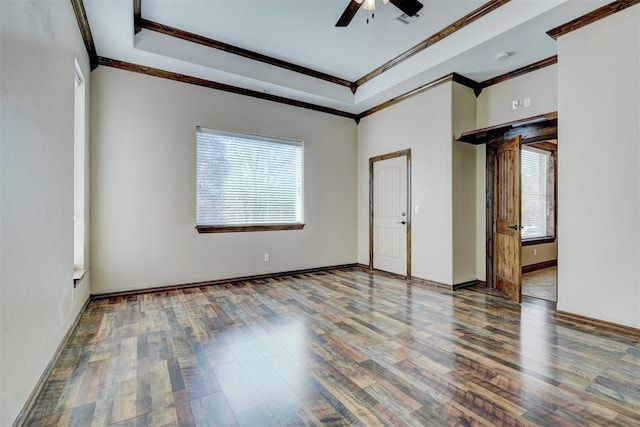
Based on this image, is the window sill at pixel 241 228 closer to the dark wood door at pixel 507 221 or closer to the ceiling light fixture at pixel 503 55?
the dark wood door at pixel 507 221

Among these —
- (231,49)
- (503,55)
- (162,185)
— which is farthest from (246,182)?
(503,55)

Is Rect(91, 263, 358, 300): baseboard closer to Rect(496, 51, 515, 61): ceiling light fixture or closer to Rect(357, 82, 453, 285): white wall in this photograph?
Rect(357, 82, 453, 285): white wall

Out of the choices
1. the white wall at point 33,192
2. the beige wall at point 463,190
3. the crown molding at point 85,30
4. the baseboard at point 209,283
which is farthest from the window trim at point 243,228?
the beige wall at point 463,190

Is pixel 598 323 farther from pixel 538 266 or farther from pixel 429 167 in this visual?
pixel 538 266

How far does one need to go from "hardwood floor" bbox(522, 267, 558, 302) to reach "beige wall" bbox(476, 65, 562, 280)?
650 mm

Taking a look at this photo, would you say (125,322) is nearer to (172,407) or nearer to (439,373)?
(172,407)

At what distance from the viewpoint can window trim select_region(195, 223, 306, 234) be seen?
15.0 ft

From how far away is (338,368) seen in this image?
221cm

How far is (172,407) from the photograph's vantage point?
1.77 meters

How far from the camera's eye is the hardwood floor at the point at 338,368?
5.65ft

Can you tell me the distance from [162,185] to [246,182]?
1211 mm

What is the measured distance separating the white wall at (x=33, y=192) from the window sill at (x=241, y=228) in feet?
6.27

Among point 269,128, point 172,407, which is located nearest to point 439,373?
point 172,407

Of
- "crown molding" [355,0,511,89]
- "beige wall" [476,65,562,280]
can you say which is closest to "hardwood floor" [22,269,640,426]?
"beige wall" [476,65,562,280]
